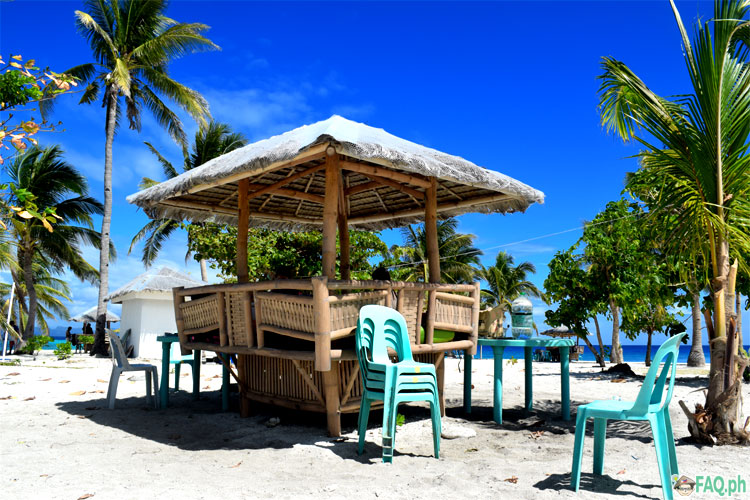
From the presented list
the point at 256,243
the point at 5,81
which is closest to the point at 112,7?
the point at 256,243

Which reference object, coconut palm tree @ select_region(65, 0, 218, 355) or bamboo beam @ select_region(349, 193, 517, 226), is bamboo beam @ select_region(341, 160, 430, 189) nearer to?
bamboo beam @ select_region(349, 193, 517, 226)

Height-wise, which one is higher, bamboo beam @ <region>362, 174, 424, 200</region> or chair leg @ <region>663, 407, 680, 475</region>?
bamboo beam @ <region>362, 174, 424, 200</region>

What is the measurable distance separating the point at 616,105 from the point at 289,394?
5169 millimetres

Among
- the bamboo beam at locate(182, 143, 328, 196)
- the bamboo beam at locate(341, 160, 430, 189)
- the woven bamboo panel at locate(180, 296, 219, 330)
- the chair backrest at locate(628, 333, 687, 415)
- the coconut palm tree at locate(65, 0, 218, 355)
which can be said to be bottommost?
the chair backrest at locate(628, 333, 687, 415)

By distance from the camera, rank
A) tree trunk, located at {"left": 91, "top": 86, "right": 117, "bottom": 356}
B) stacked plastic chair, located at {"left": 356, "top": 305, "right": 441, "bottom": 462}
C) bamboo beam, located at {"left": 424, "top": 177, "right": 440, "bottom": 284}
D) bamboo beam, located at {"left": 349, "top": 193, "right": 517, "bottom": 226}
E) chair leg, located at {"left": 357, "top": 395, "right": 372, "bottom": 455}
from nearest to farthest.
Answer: stacked plastic chair, located at {"left": 356, "top": 305, "right": 441, "bottom": 462}, chair leg, located at {"left": 357, "top": 395, "right": 372, "bottom": 455}, bamboo beam, located at {"left": 424, "top": 177, "right": 440, "bottom": 284}, bamboo beam, located at {"left": 349, "top": 193, "right": 517, "bottom": 226}, tree trunk, located at {"left": 91, "top": 86, "right": 117, "bottom": 356}

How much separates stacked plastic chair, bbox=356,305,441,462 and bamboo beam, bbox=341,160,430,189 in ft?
5.58

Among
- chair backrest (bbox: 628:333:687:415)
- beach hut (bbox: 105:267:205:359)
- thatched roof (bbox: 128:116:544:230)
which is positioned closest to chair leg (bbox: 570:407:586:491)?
chair backrest (bbox: 628:333:687:415)

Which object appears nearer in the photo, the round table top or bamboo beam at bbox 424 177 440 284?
the round table top

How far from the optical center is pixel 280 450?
17.4ft

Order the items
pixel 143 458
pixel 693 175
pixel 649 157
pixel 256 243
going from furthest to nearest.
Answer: pixel 256 243 → pixel 649 157 → pixel 693 175 → pixel 143 458

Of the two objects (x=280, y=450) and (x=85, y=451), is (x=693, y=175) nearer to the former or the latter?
(x=280, y=450)

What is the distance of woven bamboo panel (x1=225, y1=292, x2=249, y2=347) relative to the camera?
20.5 feet

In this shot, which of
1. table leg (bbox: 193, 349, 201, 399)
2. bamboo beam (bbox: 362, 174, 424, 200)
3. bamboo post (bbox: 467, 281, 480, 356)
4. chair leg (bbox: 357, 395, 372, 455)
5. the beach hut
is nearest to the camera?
chair leg (bbox: 357, 395, 372, 455)

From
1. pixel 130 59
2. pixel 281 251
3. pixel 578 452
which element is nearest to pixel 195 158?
pixel 130 59
